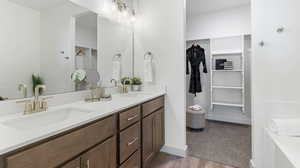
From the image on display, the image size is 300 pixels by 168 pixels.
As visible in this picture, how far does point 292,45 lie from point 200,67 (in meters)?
2.18

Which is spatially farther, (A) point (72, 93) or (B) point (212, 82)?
(B) point (212, 82)

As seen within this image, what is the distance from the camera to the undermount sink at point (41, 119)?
925 millimetres

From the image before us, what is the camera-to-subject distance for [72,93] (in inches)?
58.3

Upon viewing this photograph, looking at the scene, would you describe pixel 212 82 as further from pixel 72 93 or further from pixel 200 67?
pixel 72 93

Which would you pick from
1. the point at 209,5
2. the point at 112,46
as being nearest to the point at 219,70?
the point at 209,5

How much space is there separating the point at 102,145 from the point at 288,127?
1578 millimetres

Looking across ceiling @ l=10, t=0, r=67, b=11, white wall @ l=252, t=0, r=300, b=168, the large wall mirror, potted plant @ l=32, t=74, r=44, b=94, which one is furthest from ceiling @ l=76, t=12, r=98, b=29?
white wall @ l=252, t=0, r=300, b=168

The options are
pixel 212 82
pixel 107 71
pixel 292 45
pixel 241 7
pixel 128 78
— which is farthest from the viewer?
pixel 212 82

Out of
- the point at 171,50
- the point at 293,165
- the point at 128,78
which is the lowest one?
the point at 293,165

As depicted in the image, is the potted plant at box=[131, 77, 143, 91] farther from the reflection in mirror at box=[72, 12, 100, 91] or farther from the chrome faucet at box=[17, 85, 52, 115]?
the chrome faucet at box=[17, 85, 52, 115]

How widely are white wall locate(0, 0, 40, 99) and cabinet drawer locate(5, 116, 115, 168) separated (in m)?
0.65

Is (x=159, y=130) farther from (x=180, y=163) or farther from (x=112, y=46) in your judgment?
(x=112, y=46)

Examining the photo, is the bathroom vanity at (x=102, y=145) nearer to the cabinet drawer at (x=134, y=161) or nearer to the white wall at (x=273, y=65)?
the cabinet drawer at (x=134, y=161)

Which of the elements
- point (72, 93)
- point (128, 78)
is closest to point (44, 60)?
point (72, 93)
